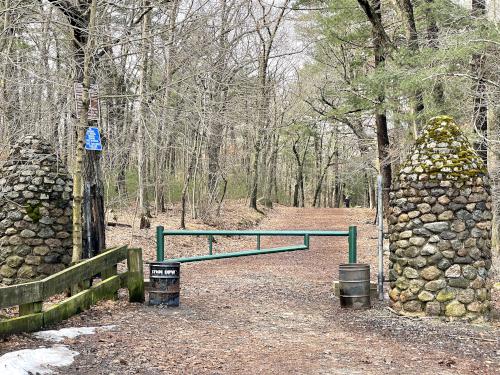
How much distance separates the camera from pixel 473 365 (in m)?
5.85

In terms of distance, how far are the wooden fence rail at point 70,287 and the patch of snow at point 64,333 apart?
145 mm

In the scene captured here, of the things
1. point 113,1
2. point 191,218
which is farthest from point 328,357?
point 191,218

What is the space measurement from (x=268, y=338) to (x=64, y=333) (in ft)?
7.76

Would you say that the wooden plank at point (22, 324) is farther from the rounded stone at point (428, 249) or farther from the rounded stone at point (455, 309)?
the rounded stone at point (455, 309)

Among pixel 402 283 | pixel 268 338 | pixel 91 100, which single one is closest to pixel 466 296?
pixel 402 283

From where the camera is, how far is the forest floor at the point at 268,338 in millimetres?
5598

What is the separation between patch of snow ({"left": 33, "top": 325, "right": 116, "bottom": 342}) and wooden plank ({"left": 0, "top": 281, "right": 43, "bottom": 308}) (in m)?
0.38

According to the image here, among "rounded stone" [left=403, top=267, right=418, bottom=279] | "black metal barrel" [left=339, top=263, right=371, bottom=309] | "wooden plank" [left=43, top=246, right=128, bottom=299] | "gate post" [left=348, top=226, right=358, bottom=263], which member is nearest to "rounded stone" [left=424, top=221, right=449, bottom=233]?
"rounded stone" [left=403, top=267, right=418, bottom=279]

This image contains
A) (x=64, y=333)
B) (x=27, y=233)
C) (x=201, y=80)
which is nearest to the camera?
(x=64, y=333)

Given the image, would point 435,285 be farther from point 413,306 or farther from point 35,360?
point 35,360

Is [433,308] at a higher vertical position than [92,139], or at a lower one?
lower

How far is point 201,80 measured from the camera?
17.6 m

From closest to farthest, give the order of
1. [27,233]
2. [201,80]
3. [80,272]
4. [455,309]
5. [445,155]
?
[80,272] → [455,309] → [445,155] → [27,233] → [201,80]

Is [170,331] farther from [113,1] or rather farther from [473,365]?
[113,1]
